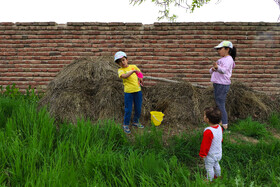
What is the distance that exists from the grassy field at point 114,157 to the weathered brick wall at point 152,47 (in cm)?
177

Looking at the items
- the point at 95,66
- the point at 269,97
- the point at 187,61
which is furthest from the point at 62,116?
the point at 269,97

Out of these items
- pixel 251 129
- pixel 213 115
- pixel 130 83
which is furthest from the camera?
pixel 251 129

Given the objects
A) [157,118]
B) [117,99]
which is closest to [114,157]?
[157,118]

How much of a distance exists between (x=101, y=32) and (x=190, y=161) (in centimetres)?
403

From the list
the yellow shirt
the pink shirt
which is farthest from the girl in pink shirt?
the yellow shirt

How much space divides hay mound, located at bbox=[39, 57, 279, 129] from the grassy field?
0.68m

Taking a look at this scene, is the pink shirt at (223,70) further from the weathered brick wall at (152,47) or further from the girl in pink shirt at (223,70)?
the weathered brick wall at (152,47)

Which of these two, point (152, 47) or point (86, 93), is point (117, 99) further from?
point (152, 47)

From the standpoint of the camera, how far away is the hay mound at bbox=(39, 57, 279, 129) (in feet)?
13.1

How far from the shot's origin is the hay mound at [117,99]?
400 cm

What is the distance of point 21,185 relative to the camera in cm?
194

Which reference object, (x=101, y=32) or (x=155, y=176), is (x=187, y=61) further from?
(x=155, y=176)

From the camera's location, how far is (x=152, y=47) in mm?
5094

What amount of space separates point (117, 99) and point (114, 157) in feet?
6.69
